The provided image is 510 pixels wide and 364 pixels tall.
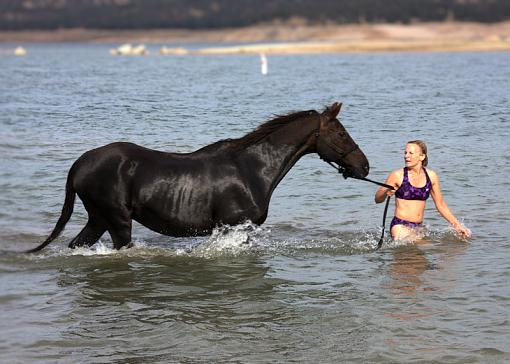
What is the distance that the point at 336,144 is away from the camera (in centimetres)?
980

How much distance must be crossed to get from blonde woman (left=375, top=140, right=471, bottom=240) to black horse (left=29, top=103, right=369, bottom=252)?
0.85m

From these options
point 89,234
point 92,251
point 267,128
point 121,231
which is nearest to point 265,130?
point 267,128

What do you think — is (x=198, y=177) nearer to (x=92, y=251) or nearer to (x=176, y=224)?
(x=176, y=224)

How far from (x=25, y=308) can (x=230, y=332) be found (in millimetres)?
2004

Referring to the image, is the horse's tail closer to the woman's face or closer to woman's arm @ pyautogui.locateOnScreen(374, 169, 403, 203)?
woman's arm @ pyautogui.locateOnScreen(374, 169, 403, 203)

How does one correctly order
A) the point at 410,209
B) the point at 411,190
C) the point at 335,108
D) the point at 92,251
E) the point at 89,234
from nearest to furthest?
the point at 335,108
the point at 89,234
the point at 92,251
the point at 411,190
the point at 410,209

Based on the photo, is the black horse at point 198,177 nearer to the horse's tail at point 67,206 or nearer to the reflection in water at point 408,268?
the horse's tail at point 67,206

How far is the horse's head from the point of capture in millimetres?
9742

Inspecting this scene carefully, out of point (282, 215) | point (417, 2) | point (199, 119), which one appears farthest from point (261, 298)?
point (417, 2)

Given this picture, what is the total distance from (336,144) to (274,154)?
25.7 inches

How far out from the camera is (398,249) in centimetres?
1065

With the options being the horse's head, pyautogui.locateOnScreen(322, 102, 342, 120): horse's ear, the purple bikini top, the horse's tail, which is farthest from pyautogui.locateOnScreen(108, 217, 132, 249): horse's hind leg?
the purple bikini top

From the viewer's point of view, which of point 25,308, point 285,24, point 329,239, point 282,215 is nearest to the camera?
point 25,308

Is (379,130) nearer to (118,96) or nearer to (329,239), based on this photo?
(329,239)
